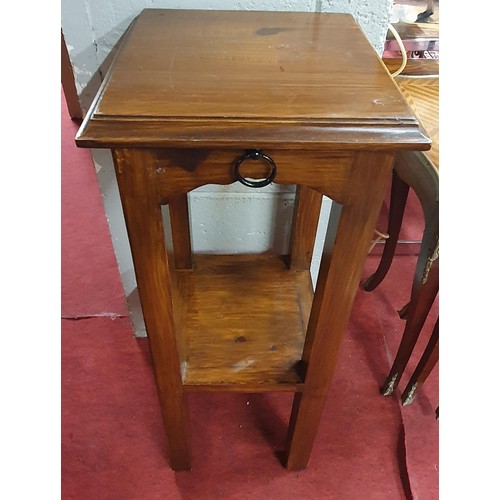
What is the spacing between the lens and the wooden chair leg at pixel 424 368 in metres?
1.05

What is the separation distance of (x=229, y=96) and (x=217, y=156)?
0.08 meters

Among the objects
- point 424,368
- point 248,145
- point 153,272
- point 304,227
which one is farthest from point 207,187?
point 424,368

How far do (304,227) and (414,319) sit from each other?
319 mm

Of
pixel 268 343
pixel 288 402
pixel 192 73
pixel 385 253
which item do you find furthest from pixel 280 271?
pixel 192 73

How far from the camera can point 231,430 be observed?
113cm

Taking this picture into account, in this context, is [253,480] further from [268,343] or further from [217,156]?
[217,156]

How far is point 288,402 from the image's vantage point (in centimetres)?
119

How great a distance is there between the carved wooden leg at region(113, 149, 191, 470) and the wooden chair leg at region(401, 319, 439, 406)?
54 cm

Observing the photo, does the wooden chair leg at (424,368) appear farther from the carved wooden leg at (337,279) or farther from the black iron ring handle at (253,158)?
the black iron ring handle at (253,158)

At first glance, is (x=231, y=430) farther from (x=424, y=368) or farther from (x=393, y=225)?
(x=393, y=225)

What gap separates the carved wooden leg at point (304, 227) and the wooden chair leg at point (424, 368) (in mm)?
309

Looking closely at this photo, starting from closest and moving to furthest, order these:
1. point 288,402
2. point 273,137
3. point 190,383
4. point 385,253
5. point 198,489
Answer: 1. point 273,137
2. point 190,383
3. point 198,489
4. point 288,402
5. point 385,253

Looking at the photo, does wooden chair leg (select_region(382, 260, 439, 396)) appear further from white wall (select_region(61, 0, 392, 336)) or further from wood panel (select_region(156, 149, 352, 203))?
wood panel (select_region(156, 149, 352, 203))

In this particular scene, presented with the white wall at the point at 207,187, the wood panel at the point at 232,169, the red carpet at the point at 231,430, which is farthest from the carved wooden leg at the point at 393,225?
the wood panel at the point at 232,169
